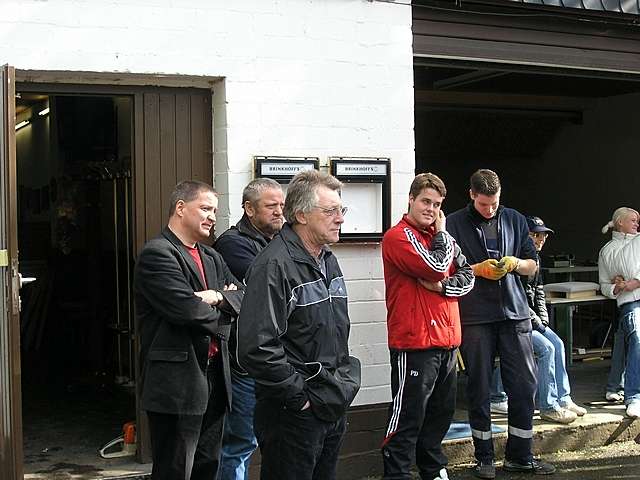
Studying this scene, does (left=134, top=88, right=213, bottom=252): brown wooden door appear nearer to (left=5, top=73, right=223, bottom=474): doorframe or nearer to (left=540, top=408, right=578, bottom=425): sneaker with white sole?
(left=5, top=73, right=223, bottom=474): doorframe

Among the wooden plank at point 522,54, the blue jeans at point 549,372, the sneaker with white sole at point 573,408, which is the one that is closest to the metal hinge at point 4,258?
the wooden plank at point 522,54

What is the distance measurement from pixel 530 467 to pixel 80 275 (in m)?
5.25

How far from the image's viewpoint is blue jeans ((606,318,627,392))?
804 centimetres

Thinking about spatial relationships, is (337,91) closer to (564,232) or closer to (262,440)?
(262,440)

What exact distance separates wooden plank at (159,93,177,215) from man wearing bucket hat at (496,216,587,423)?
2.76 m

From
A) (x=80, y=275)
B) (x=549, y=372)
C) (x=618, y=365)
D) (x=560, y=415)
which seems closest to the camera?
(x=560, y=415)

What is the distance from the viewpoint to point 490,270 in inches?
240

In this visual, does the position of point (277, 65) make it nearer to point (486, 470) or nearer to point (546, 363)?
point (486, 470)

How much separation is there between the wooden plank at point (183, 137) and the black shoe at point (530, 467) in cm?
284

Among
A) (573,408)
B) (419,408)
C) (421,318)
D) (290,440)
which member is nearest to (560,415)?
(573,408)

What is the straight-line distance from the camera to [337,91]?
20.6ft

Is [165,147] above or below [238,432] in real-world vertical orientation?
above

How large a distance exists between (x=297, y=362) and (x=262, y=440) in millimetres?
382

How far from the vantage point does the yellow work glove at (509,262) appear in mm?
6086
